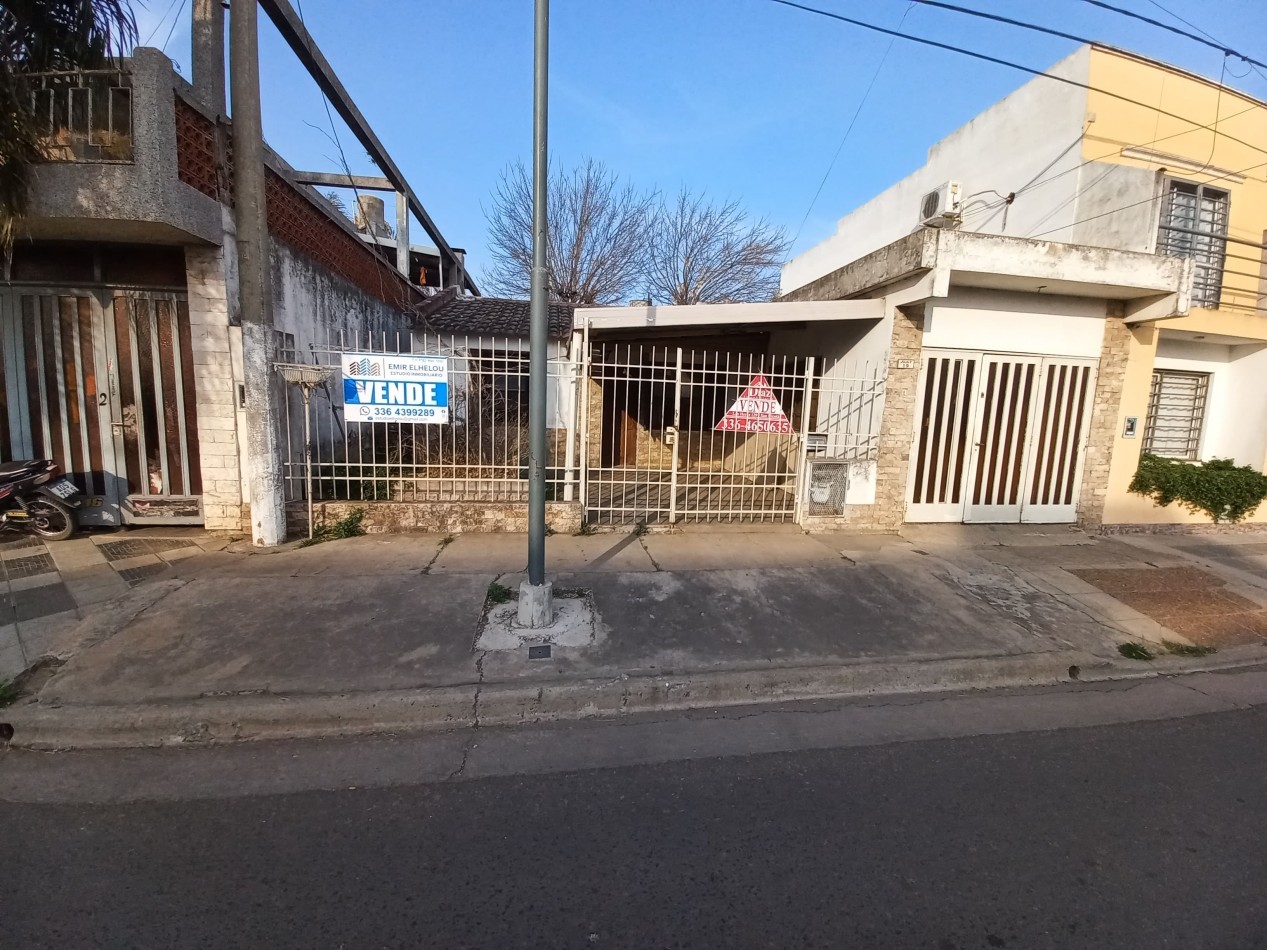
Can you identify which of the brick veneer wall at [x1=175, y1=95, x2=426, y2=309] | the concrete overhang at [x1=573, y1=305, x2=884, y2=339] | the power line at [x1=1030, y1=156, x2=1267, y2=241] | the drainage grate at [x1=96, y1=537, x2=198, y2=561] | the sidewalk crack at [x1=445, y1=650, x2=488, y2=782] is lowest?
the sidewalk crack at [x1=445, y1=650, x2=488, y2=782]

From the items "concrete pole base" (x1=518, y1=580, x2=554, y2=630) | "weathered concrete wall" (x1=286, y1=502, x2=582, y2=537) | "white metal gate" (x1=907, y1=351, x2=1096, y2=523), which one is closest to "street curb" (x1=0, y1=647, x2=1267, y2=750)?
"concrete pole base" (x1=518, y1=580, x2=554, y2=630)

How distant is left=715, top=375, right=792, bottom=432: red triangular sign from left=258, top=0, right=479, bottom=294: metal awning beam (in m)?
6.54

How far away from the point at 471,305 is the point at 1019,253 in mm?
12175

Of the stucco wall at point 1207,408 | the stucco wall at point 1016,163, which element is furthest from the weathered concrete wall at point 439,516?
the stucco wall at point 1207,408

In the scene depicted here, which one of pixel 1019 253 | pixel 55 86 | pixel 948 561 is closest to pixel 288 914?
pixel 948 561

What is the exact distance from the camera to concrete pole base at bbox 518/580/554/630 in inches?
170

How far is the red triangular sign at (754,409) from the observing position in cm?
681

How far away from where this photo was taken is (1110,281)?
6.78m

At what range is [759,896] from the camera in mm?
2164

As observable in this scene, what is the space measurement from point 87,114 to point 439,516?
15.5 ft

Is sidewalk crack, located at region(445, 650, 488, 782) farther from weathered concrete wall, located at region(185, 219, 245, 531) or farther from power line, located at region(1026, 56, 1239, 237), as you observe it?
power line, located at region(1026, 56, 1239, 237)

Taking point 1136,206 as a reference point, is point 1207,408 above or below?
below

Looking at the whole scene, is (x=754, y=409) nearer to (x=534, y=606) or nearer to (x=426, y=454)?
(x=534, y=606)

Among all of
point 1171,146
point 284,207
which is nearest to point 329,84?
point 284,207
